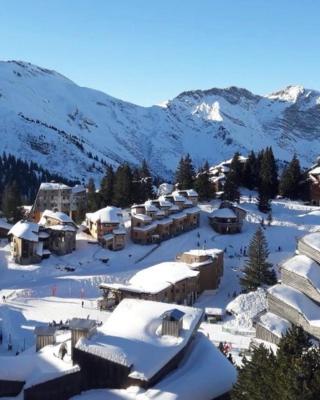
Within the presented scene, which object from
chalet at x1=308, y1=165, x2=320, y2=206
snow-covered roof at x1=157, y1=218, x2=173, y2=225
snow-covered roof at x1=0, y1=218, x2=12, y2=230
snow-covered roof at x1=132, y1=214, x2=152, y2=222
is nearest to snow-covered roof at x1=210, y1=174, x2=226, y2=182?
chalet at x1=308, y1=165, x2=320, y2=206

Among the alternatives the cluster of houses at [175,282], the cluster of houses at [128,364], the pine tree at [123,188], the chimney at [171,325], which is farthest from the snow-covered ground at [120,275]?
the chimney at [171,325]

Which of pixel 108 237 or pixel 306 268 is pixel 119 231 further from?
pixel 306 268

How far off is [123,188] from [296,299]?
45.3 meters

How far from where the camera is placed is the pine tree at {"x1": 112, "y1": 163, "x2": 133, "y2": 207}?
84.5 metres

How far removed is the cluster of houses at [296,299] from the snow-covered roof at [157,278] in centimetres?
1314

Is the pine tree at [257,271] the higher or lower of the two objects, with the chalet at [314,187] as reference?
lower

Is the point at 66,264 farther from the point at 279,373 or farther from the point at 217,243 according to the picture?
the point at 279,373

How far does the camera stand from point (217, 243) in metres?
74.9

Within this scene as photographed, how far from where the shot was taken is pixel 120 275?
63531mm

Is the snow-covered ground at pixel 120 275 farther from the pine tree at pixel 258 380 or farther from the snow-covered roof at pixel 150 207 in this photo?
the pine tree at pixel 258 380

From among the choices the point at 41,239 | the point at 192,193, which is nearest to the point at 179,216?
the point at 192,193

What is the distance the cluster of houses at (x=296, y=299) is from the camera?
1640 inches

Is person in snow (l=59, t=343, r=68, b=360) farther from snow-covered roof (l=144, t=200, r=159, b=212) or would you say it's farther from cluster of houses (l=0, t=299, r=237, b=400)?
snow-covered roof (l=144, t=200, r=159, b=212)

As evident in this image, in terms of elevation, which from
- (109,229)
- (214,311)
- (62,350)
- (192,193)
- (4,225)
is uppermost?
(192,193)
